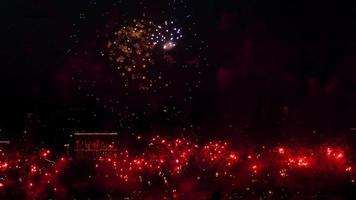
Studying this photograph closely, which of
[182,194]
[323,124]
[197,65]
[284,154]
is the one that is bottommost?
[182,194]

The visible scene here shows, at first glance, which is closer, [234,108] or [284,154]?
[284,154]

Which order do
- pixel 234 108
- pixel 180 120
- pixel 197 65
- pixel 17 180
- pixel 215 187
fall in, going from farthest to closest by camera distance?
pixel 197 65 → pixel 234 108 → pixel 180 120 → pixel 215 187 → pixel 17 180

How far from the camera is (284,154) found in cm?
1288

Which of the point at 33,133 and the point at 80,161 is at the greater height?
the point at 33,133

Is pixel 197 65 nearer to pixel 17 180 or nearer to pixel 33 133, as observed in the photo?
pixel 33 133

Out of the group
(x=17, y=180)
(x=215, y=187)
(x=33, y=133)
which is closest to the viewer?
(x=17, y=180)

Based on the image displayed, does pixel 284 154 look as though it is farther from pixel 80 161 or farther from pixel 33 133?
pixel 33 133

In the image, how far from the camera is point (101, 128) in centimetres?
1981

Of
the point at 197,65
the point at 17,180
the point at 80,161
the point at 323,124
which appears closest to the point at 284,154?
the point at 80,161

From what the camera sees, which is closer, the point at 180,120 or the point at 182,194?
the point at 182,194

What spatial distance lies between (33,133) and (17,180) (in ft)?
7.75

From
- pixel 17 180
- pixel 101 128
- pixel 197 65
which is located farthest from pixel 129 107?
pixel 17 180

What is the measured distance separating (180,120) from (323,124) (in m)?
5.31

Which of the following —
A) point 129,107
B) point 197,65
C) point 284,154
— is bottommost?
point 284,154
